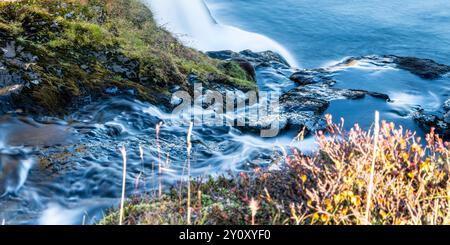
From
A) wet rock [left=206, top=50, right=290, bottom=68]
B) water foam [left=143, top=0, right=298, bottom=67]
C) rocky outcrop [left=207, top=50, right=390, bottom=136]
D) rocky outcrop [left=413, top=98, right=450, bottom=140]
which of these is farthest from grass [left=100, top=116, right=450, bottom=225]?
A: water foam [left=143, top=0, right=298, bottom=67]

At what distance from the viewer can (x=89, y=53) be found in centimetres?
972

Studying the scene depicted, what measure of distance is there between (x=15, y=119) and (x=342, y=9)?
19.1 m

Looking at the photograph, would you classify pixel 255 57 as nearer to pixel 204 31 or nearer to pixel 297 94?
pixel 204 31

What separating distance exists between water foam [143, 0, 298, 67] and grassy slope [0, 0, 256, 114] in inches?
175

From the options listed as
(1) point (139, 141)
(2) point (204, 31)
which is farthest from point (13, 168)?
(2) point (204, 31)

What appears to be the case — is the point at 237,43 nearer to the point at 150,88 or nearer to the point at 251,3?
the point at 251,3

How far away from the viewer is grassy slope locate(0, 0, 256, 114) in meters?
8.41

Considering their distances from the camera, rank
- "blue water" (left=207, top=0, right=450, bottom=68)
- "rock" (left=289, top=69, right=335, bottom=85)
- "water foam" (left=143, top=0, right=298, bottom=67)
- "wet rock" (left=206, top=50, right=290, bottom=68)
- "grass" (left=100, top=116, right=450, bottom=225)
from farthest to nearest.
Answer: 1. "blue water" (left=207, top=0, right=450, bottom=68)
2. "water foam" (left=143, top=0, right=298, bottom=67)
3. "wet rock" (left=206, top=50, right=290, bottom=68)
4. "rock" (left=289, top=69, right=335, bottom=85)
5. "grass" (left=100, top=116, right=450, bottom=225)

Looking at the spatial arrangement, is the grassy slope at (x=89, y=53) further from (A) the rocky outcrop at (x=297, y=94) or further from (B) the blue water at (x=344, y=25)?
(B) the blue water at (x=344, y=25)

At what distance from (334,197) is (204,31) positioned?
14486mm

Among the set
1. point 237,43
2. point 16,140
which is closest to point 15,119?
point 16,140

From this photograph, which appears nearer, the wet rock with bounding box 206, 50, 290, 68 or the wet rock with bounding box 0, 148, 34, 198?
the wet rock with bounding box 0, 148, 34, 198

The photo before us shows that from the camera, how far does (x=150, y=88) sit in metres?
9.70

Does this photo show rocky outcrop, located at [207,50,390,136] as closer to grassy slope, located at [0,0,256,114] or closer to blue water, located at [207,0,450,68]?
grassy slope, located at [0,0,256,114]
